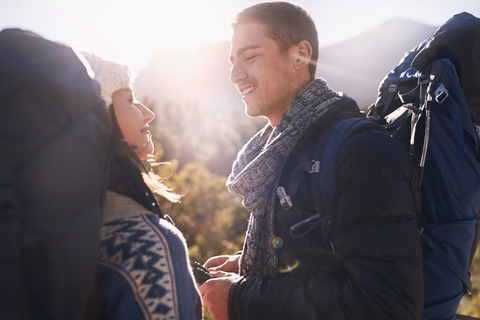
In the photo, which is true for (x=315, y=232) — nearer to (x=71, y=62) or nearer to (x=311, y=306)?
(x=311, y=306)

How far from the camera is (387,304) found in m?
1.19

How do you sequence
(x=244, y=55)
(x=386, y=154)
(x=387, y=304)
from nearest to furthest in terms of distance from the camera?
(x=387, y=304), (x=386, y=154), (x=244, y=55)

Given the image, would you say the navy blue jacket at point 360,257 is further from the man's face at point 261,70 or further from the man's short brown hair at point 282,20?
the man's short brown hair at point 282,20

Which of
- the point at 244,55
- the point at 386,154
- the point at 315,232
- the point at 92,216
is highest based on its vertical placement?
the point at 244,55

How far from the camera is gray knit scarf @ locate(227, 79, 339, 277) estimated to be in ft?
5.14

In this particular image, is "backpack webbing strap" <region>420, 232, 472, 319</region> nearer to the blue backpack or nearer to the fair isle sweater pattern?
the blue backpack

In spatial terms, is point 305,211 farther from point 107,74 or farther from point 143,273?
point 107,74

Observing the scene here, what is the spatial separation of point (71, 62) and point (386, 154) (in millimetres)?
1289

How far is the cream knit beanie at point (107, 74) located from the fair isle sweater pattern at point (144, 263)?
0.52 m

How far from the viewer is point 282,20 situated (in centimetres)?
190

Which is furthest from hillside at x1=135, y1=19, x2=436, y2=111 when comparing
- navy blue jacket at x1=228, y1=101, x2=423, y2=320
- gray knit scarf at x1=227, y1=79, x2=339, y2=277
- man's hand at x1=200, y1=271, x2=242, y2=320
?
navy blue jacket at x1=228, y1=101, x2=423, y2=320

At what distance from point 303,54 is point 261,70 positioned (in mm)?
339

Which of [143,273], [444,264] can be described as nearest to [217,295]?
[143,273]

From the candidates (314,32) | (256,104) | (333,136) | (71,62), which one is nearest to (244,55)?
(256,104)
